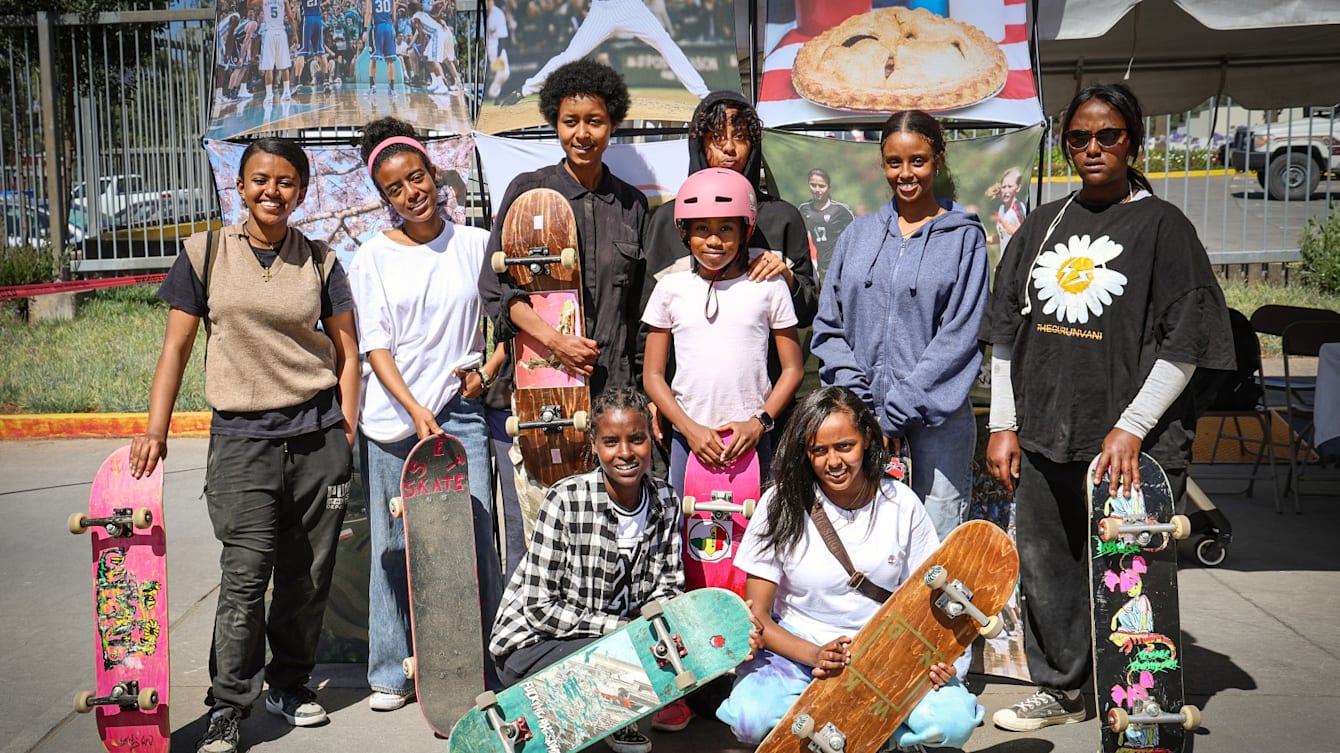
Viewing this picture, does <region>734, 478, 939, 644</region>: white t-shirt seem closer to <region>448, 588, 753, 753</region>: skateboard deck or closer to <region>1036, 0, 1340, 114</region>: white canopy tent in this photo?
<region>448, 588, 753, 753</region>: skateboard deck

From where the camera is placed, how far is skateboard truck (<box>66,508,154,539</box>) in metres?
3.18

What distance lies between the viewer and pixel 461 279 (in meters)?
3.65

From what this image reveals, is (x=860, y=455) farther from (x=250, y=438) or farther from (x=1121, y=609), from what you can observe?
(x=250, y=438)

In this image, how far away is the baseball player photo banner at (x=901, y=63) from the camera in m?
4.59

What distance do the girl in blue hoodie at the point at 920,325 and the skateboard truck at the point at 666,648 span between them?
954 mm

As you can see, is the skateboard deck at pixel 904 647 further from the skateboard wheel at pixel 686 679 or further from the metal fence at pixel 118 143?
the metal fence at pixel 118 143

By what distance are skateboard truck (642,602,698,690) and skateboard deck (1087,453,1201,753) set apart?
1.11m

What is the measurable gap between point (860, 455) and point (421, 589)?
4.42 ft

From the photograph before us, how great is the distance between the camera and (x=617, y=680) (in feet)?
9.81

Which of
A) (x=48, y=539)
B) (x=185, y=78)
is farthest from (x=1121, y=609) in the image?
(x=185, y=78)

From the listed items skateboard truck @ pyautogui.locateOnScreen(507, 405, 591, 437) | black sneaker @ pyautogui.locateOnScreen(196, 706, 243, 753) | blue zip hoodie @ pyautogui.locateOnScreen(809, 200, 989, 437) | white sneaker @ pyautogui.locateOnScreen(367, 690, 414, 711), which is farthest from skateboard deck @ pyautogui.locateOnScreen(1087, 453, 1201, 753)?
black sneaker @ pyautogui.locateOnScreen(196, 706, 243, 753)

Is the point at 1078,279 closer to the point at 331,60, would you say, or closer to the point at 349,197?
the point at 349,197

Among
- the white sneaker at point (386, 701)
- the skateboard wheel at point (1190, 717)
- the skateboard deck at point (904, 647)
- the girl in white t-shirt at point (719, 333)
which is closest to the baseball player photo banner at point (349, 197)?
the girl in white t-shirt at point (719, 333)

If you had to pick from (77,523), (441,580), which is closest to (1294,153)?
(441,580)
